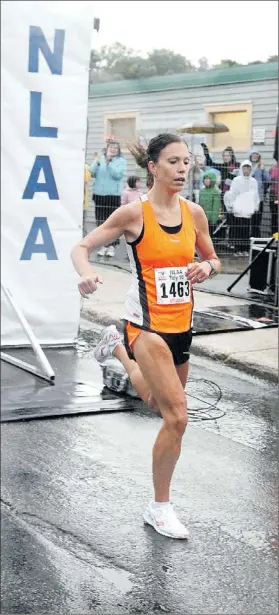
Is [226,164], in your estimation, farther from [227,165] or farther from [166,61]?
[166,61]

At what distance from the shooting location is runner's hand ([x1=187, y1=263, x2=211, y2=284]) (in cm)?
104

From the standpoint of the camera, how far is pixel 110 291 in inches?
52.8

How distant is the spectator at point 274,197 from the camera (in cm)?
113

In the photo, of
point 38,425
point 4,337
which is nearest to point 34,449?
point 38,425

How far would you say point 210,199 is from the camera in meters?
1.13

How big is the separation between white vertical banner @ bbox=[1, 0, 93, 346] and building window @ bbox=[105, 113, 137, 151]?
145 mm

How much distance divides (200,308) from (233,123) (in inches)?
12.3

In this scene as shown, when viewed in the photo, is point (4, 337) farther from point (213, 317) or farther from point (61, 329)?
point (213, 317)

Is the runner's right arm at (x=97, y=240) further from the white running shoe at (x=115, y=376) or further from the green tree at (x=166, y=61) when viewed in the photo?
the white running shoe at (x=115, y=376)

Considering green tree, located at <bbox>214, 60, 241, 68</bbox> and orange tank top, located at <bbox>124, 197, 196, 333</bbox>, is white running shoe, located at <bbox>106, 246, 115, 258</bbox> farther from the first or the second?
green tree, located at <bbox>214, 60, 241, 68</bbox>

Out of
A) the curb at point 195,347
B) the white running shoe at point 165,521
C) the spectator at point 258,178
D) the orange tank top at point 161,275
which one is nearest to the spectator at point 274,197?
the spectator at point 258,178

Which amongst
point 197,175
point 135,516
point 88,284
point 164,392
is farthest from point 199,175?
point 135,516

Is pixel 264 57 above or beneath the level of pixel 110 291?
above

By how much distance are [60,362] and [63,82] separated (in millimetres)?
519
